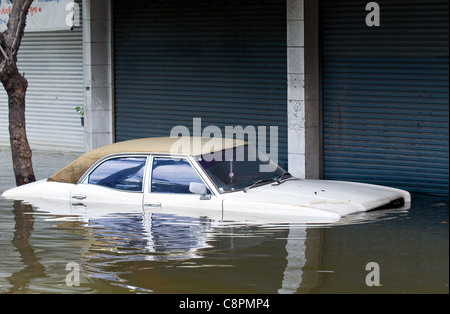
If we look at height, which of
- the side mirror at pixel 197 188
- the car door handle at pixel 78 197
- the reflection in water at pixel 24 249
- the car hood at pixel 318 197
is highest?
the side mirror at pixel 197 188

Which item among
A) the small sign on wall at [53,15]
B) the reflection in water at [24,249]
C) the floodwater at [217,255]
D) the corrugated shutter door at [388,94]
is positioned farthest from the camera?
the small sign on wall at [53,15]

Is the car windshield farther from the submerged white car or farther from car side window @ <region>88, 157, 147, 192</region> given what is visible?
car side window @ <region>88, 157, 147, 192</region>

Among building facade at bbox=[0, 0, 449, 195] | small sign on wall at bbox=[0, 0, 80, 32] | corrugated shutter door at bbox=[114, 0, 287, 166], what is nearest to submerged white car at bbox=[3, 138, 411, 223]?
building facade at bbox=[0, 0, 449, 195]

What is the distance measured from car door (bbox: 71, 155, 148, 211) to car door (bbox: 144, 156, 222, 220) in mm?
159

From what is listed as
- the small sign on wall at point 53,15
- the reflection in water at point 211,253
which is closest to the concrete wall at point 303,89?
the reflection in water at point 211,253

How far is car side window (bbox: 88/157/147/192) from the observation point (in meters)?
10.0

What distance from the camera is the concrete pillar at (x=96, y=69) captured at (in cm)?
1742

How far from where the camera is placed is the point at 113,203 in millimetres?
10016

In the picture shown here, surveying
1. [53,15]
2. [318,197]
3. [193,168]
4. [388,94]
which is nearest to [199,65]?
[388,94]

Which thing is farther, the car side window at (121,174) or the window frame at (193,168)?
the car side window at (121,174)

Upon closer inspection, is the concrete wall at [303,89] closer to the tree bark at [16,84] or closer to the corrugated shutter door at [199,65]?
the corrugated shutter door at [199,65]

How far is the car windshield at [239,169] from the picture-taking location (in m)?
9.70

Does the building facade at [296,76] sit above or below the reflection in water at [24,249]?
above

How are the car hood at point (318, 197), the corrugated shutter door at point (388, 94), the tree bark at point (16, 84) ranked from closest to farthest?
the car hood at point (318, 197)
the corrugated shutter door at point (388, 94)
the tree bark at point (16, 84)
